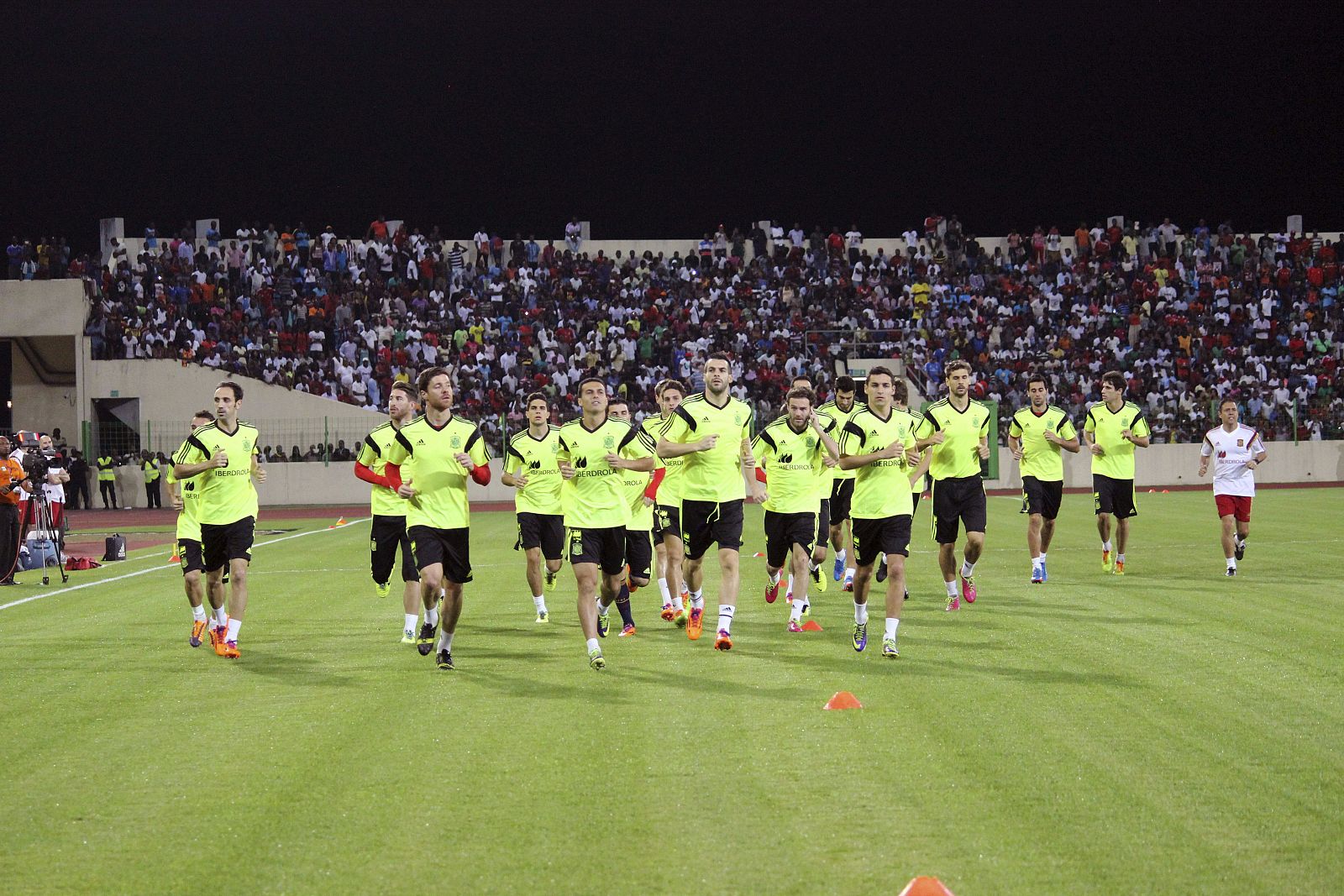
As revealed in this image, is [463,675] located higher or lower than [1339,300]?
lower

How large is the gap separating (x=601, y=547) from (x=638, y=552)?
179 centimetres

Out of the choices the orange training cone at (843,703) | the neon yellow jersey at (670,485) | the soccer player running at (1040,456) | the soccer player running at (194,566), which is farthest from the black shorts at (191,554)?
the soccer player running at (1040,456)

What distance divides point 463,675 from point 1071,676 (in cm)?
440

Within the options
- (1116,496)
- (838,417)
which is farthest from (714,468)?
(1116,496)

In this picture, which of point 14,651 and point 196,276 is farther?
point 196,276

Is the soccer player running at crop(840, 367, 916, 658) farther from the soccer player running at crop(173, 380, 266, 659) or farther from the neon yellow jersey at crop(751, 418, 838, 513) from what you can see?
the soccer player running at crop(173, 380, 266, 659)

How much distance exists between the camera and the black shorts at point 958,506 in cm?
1341

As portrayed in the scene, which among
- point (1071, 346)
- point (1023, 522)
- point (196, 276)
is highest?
point (196, 276)

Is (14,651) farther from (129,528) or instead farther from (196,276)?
(196,276)

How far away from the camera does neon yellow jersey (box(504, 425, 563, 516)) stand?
12.7m

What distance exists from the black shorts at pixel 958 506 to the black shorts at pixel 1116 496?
343 centimetres

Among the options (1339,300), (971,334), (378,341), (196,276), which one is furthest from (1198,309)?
(196,276)

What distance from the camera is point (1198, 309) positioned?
4450 centimetres

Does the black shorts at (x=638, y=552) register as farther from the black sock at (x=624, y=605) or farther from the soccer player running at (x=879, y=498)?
the soccer player running at (x=879, y=498)
